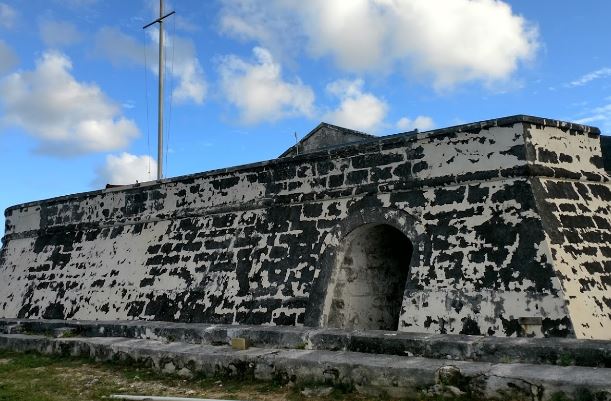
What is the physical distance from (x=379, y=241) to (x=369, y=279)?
0.60 metres

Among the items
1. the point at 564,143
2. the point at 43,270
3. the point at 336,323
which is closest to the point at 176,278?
the point at 336,323

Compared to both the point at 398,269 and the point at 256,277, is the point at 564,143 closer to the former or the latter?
the point at 398,269

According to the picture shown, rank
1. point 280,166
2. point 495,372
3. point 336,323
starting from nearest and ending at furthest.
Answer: point 495,372, point 336,323, point 280,166

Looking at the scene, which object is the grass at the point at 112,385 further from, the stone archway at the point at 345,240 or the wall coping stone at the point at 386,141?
the wall coping stone at the point at 386,141

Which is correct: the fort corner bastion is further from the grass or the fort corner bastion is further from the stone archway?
the grass

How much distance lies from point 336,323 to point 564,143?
4.02 m

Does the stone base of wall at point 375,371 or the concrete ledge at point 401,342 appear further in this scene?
the concrete ledge at point 401,342

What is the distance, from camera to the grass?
17.8 feet

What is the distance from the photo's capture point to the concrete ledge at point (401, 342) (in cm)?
479

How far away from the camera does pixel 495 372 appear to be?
4.56 meters

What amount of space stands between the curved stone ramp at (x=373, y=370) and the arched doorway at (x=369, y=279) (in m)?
2.07

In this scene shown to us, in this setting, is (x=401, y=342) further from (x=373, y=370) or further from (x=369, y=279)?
(x=369, y=279)

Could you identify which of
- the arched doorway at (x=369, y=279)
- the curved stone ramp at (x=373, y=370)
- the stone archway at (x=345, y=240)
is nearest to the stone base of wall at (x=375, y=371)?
the curved stone ramp at (x=373, y=370)

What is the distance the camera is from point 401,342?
222 inches
